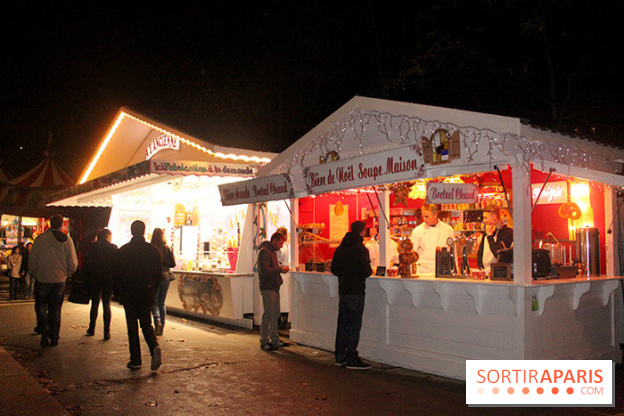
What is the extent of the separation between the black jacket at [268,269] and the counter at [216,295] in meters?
2.38

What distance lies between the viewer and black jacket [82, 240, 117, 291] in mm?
9492

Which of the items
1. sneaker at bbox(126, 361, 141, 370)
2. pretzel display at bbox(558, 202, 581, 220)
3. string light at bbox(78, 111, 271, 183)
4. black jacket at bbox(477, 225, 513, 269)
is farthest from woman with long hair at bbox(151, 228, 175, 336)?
pretzel display at bbox(558, 202, 581, 220)

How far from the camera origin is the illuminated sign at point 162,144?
41.8 ft

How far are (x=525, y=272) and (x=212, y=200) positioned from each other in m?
8.61

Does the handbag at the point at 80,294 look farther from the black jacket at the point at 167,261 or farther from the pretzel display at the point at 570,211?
the pretzel display at the point at 570,211

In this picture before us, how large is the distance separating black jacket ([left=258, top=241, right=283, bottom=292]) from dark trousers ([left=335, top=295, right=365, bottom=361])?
4.82 ft

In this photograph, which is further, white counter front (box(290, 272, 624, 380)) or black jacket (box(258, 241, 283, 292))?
black jacket (box(258, 241, 283, 292))

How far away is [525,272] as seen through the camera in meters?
6.22

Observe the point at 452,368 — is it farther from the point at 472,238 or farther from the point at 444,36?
the point at 444,36

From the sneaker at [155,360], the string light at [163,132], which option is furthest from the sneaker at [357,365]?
the string light at [163,132]

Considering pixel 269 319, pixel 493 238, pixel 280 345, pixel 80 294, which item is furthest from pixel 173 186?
pixel 493 238

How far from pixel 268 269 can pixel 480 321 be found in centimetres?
328

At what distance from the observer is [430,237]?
888cm

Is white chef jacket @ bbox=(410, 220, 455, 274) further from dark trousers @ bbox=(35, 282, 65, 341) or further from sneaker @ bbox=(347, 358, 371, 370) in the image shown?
dark trousers @ bbox=(35, 282, 65, 341)
